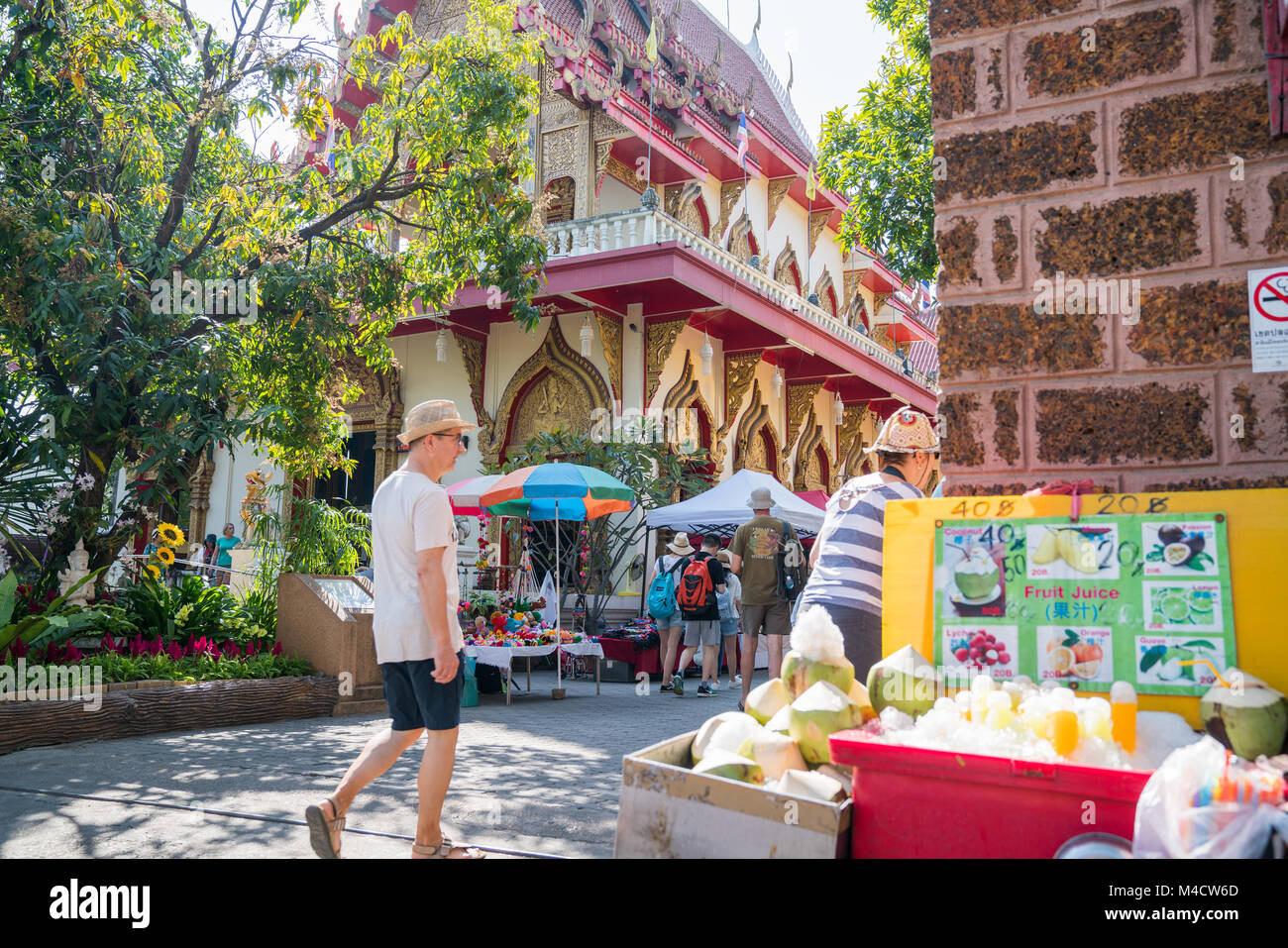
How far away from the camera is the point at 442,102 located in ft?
31.5

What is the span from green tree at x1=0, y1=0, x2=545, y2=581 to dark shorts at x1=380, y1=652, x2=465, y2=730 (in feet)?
15.6

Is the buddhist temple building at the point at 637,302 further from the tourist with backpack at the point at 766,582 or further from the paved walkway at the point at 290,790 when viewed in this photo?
the paved walkway at the point at 290,790

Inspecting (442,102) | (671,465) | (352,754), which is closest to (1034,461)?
(352,754)

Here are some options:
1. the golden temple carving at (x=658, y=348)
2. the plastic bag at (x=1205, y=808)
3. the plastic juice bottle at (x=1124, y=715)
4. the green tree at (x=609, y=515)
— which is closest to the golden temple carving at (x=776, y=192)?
the golden temple carving at (x=658, y=348)

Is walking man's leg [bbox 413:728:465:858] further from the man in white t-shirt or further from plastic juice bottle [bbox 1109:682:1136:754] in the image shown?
plastic juice bottle [bbox 1109:682:1136:754]

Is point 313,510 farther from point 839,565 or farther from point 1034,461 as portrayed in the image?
point 1034,461

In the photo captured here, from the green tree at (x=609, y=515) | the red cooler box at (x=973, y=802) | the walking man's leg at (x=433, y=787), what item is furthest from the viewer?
the green tree at (x=609, y=515)

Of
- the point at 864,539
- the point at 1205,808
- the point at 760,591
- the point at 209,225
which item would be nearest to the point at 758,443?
the point at 760,591

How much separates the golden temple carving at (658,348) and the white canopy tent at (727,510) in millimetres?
2290

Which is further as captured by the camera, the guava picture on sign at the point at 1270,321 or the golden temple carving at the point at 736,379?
the golden temple carving at the point at 736,379

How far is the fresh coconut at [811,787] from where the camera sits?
2.13 meters

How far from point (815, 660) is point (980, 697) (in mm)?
541

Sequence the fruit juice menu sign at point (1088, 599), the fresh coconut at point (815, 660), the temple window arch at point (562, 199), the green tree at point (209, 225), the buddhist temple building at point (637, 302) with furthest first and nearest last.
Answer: the temple window arch at point (562, 199) → the buddhist temple building at point (637, 302) → the green tree at point (209, 225) → the fresh coconut at point (815, 660) → the fruit juice menu sign at point (1088, 599)

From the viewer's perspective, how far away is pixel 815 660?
2.71m
